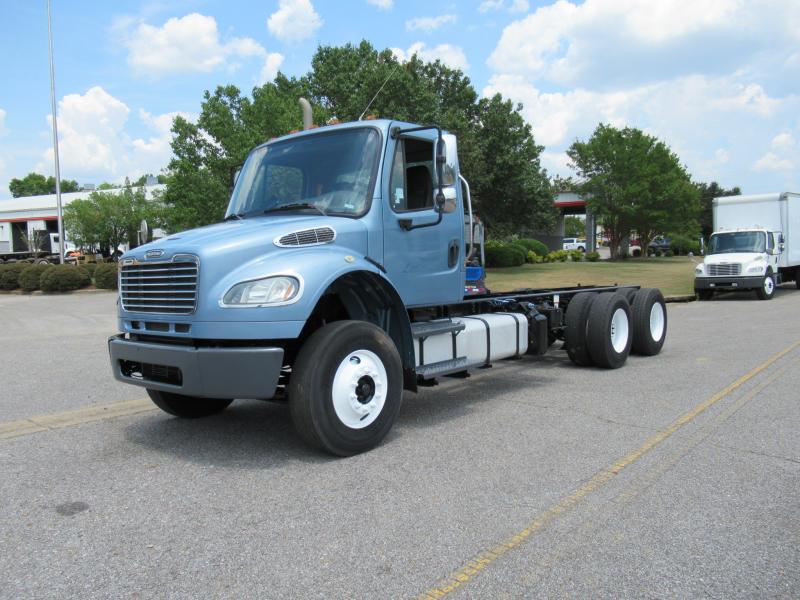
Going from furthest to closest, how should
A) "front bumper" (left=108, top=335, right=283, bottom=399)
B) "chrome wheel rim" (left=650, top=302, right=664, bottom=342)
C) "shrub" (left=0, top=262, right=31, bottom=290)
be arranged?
"shrub" (left=0, top=262, right=31, bottom=290) < "chrome wheel rim" (left=650, top=302, right=664, bottom=342) < "front bumper" (left=108, top=335, right=283, bottom=399)

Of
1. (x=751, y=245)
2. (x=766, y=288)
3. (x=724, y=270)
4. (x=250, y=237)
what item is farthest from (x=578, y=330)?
(x=751, y=245)

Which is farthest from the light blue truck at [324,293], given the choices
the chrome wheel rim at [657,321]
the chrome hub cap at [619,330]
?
the chrome wheel rim at [657,321]

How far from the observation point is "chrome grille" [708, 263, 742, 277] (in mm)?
20875

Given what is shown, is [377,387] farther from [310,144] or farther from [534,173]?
[534,173]

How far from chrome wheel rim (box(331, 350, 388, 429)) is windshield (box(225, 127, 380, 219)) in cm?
129

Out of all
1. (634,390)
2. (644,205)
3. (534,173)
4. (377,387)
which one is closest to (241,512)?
(377,387)

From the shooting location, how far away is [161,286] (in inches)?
198

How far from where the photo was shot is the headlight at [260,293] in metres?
4.70

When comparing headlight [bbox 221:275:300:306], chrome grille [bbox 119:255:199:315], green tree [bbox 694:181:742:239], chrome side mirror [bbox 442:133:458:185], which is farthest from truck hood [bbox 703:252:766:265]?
green tree [bbox 694:181:742:239]

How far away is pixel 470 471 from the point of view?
4.74m

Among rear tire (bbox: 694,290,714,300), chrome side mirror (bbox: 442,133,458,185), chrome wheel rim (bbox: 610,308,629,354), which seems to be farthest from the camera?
rear tire (bbox: 694,290,714,300)

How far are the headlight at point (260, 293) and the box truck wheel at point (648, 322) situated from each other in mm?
6296

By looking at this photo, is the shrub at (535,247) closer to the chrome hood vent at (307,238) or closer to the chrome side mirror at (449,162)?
the chrome side mirror at (449,162)

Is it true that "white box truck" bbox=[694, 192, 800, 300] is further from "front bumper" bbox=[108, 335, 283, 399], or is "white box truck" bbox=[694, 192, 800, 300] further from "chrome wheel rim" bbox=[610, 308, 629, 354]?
"front bumper" bbox=[108, 335, 283, 399]
